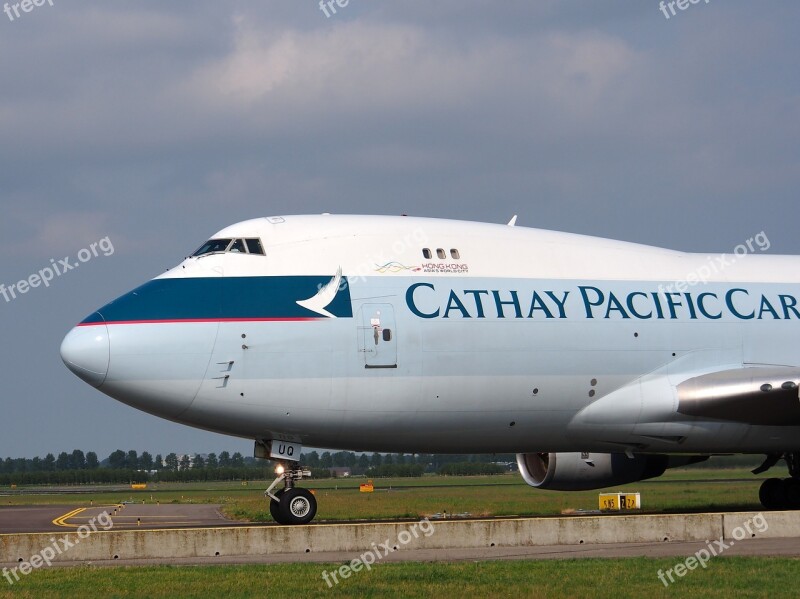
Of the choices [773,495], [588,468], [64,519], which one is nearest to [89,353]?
[588,468]

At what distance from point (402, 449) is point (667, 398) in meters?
5.33

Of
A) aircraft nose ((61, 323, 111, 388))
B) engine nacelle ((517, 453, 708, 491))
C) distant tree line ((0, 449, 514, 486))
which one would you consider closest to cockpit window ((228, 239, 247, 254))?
aircraft nose ((61, 323, 111, 388))

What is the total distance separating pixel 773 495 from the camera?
1063 inches

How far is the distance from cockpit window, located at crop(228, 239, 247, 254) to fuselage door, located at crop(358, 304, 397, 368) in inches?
95.6

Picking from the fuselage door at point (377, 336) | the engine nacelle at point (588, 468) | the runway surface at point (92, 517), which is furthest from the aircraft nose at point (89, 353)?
the engine nacelle at point (588, 468)

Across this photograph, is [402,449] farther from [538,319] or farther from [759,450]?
[759,450]

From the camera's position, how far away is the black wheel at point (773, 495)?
87.9ft

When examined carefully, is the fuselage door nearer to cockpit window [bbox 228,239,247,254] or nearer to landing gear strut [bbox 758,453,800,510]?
cockpit window [bbox 228,239,247,254]

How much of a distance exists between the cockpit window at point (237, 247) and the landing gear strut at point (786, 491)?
13.8 metres

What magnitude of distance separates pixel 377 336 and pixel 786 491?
11.8 meters

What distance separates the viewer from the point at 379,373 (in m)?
20.7

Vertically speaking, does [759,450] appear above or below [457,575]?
above

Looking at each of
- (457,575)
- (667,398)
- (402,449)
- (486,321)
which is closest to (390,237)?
(486,321)

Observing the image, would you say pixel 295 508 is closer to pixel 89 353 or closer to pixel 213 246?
pixel 89 353
